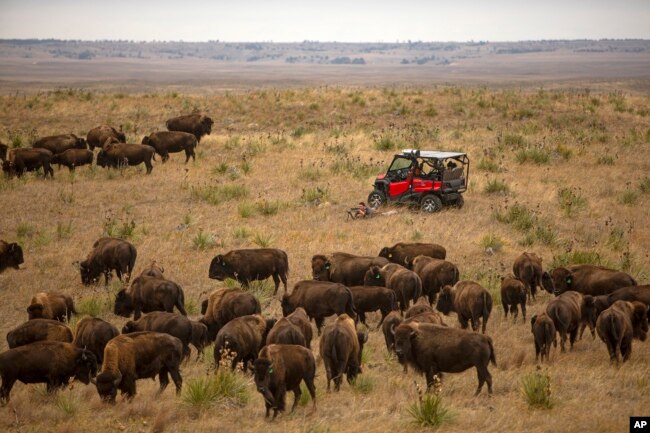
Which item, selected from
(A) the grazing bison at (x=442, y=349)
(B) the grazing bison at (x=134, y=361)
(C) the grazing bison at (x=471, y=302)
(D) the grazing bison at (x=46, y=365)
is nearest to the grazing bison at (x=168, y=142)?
(C) the grazing bison at (x=471, y=302)

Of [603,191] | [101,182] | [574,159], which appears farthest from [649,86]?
[101,182]

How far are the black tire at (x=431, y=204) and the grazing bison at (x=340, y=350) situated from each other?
11.8 m

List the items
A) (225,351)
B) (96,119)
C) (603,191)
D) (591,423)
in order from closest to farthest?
(591,423), (225,351), (603,191), (96,119)

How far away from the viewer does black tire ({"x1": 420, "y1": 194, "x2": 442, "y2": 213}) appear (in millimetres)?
23031

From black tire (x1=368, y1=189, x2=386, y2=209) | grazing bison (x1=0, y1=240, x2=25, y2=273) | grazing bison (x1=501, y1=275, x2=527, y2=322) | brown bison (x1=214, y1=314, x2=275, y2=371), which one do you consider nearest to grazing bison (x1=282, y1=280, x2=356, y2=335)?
brown bison (x1=214, y1=314, x2=275, y2=371)

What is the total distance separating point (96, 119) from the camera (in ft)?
147

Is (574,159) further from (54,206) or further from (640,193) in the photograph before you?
(54,206)

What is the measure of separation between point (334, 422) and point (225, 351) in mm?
1896

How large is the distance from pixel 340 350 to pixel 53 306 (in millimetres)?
5985

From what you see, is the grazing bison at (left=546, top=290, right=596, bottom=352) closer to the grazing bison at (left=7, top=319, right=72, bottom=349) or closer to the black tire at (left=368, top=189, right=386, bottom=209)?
the grazing bison at (left=7, top=319, right=72, bottom=349)

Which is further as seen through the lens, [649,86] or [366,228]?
[649,86]

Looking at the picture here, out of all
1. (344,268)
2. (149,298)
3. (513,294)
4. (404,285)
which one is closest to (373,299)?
(404,285)

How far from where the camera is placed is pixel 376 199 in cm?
2381

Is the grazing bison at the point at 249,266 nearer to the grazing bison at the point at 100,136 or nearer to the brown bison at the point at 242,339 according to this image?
the brown bison at the point at 242,339
